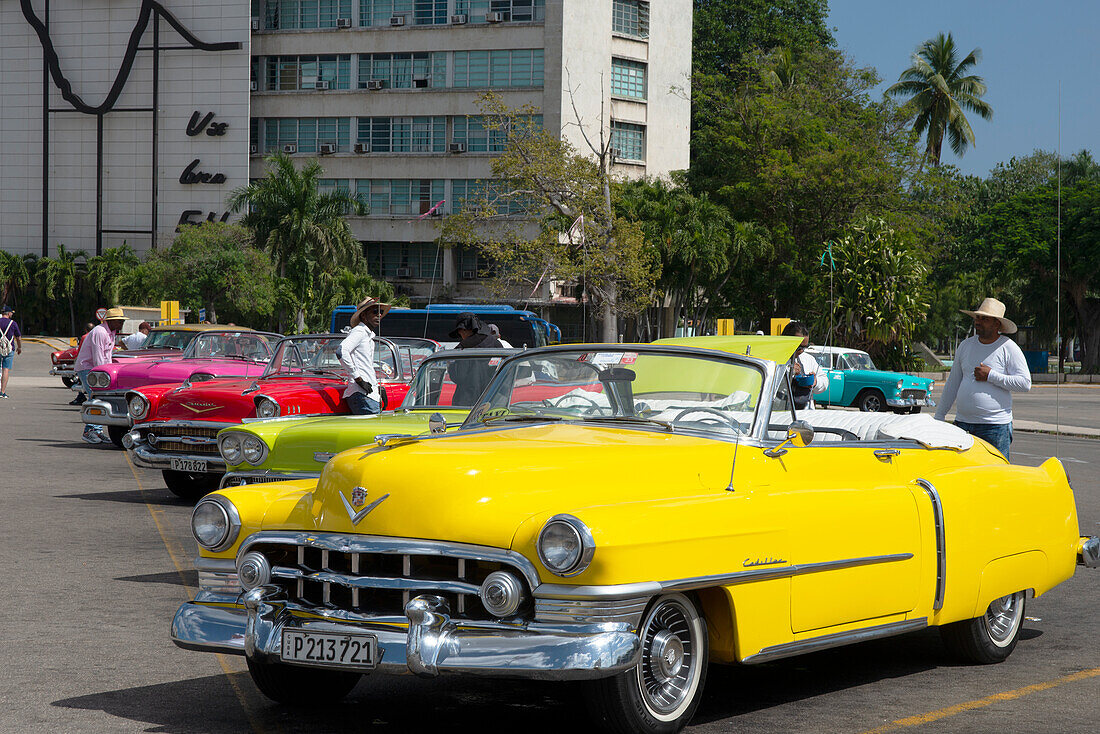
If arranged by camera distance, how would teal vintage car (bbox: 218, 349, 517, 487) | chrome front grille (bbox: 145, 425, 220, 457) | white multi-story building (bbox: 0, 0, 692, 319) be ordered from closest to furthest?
teal vintage car (bbox: 218, 349, 517, 487)
chrome front grille (bbox: 145, 425, 220, 457)
white multi-story building (bbox: 0, 0, 692, 319)

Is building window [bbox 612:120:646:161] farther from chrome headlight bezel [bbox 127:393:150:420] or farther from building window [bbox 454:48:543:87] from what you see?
chrome headlight bezel [bbox 127:393:150:420]

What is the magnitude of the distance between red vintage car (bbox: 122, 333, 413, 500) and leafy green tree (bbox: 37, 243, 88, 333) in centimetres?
5709

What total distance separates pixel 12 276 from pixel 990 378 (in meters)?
66.6

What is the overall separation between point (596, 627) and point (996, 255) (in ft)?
210

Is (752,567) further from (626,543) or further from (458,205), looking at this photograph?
(458,205)

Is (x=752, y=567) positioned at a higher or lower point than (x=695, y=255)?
lower

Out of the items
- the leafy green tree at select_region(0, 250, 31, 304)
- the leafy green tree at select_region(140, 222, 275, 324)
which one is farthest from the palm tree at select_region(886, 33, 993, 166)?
the leafy green tree at select_region(0, 250, 31, 304)

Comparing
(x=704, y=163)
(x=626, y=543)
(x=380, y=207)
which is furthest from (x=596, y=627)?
(x=380, y=207)

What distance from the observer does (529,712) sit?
18.3 ft

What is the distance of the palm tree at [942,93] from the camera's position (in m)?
70.4

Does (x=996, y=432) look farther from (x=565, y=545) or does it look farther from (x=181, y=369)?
(x=181, y=369)

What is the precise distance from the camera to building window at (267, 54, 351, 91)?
6538 cm

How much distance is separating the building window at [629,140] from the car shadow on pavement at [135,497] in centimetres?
5010

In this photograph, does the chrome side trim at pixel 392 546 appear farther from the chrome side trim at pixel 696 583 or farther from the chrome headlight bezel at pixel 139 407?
the chrome headlight bezel at pixel 139 407
